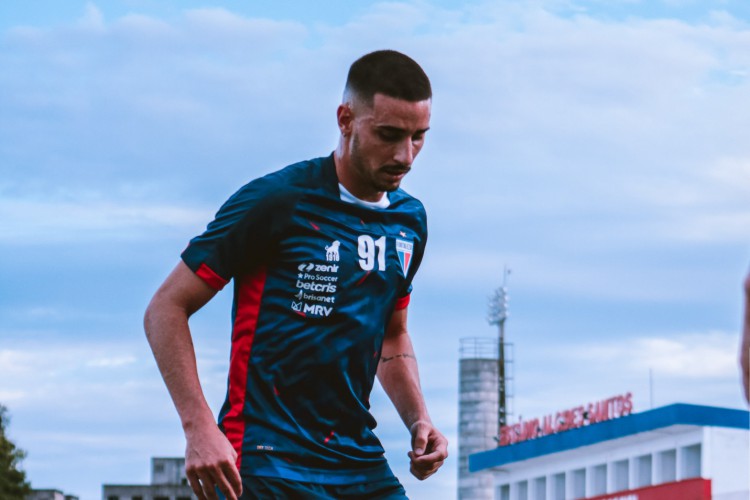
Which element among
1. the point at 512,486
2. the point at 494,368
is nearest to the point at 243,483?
the point at 512,486

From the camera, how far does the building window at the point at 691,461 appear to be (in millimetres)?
69625

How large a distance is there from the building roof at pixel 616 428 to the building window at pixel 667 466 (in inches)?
69.6

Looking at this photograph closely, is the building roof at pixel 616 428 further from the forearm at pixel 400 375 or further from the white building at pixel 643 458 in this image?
the forearm at pixel 400 375

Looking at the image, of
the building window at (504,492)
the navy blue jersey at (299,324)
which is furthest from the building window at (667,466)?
the navy blue jersey at (299,324)

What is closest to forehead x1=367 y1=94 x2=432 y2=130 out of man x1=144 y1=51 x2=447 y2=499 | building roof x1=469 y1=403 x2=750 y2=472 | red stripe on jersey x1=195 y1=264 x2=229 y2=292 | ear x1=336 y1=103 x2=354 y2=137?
man x1=144 y1=51 x2=447 y2=499

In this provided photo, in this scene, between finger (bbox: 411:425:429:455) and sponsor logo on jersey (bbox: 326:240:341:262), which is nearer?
sponsor logo on jersey (bbox: 326:240:341:262)

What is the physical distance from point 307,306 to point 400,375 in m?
0.86

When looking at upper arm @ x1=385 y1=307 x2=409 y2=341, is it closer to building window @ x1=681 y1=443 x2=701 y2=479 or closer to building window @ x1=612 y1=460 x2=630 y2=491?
building window @ x1=681 y1=443 x2=701 y2=479

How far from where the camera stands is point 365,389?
6090 mm

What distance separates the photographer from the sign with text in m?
75.6

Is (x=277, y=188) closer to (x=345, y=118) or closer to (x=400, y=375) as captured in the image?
(x=345, y=118)

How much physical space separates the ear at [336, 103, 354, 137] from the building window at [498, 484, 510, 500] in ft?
275

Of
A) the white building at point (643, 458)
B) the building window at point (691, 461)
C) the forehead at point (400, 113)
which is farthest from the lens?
the building window at point (691, 461)

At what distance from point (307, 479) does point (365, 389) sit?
46cm
